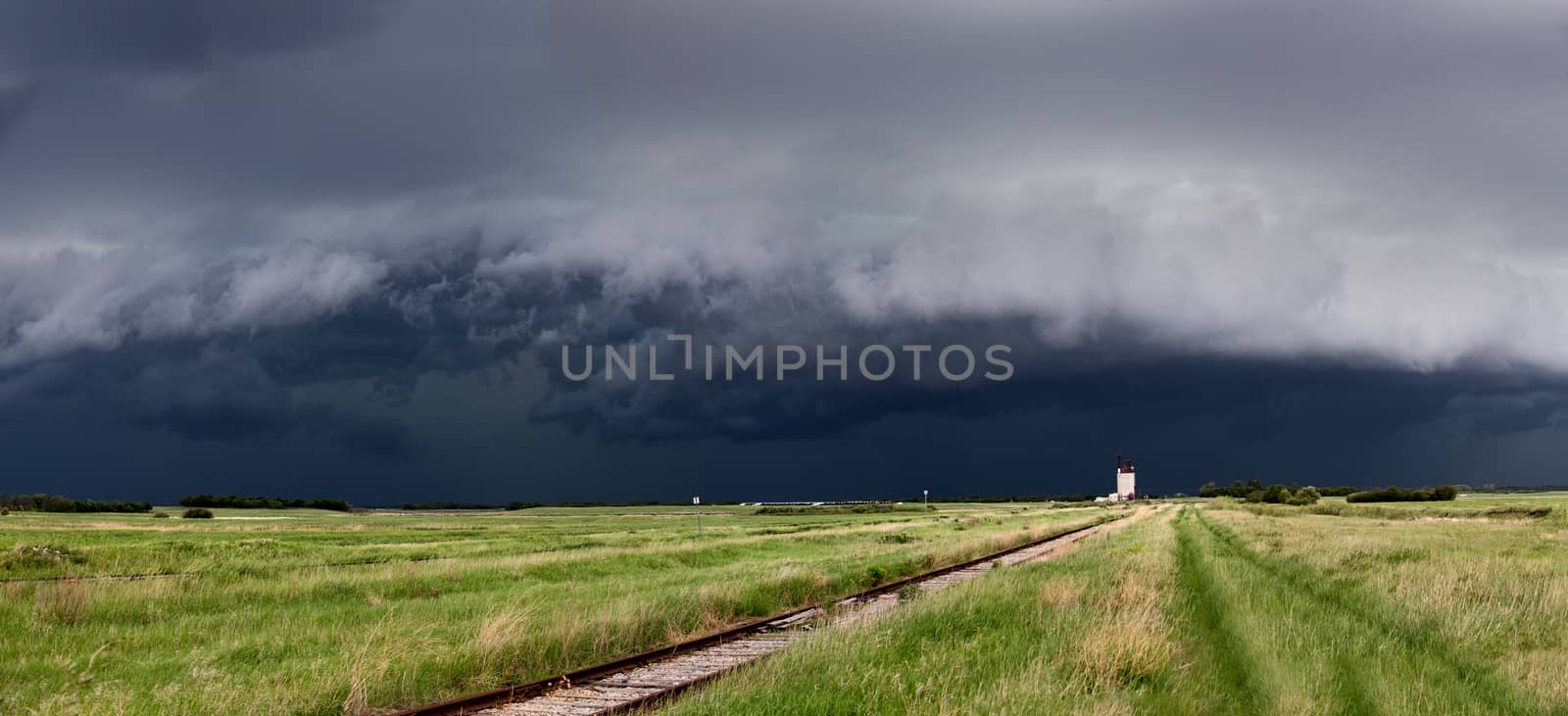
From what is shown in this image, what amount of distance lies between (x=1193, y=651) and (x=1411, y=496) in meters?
158

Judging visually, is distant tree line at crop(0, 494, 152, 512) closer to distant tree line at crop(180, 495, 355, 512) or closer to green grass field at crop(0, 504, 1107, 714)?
distant tree line at crop(180, 495, 355, 512)

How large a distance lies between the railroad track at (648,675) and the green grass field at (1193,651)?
1.21 m

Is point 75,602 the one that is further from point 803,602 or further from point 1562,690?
point 1562,690

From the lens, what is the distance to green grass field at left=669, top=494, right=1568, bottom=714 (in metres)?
10.3

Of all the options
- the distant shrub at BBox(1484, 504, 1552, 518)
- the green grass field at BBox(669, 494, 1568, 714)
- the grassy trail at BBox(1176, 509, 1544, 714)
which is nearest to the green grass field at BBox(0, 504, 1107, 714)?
the green grass field at BBox(669, 494, 1568, 714)

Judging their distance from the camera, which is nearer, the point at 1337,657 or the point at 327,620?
the point at 1337,657

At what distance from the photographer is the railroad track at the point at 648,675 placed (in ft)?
36.4

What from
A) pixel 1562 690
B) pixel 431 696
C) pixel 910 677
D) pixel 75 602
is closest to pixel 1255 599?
pixel 1562 690

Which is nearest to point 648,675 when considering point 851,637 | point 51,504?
point 851,637

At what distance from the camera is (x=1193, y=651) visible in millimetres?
14008

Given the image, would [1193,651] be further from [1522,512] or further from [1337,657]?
[1522,512]

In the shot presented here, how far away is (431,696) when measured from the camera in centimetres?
1196

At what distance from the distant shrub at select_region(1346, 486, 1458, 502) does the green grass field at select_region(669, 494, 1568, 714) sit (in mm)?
142569

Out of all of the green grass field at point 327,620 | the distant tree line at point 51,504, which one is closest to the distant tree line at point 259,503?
the distant tree line at point 51,504
